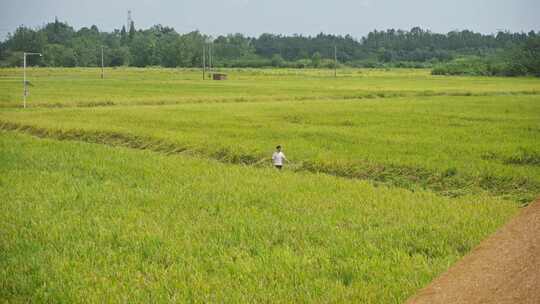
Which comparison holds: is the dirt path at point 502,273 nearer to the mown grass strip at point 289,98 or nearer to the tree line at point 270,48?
the mown grass strip at point 289,98

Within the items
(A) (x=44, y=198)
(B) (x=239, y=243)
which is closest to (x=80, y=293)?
(B) (x=239, y=243)

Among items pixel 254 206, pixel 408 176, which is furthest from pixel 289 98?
pixel 254 206

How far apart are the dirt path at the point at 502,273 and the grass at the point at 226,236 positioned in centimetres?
81

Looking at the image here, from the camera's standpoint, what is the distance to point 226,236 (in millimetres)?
6969

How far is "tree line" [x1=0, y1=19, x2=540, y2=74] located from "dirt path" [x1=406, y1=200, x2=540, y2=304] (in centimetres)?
5049

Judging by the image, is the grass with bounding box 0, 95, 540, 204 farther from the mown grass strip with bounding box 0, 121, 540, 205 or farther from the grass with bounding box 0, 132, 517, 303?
the grass with bounding box 0, 132, 517, 303

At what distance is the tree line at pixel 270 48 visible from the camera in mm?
79125

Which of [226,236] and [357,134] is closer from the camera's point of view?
[226,236]

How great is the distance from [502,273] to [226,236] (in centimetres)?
364

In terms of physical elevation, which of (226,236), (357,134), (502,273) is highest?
(502,273)

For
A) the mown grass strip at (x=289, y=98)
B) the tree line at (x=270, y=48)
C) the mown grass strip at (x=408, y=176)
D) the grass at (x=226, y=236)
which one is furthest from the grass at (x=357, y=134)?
the tree line at (x=270, y=48)

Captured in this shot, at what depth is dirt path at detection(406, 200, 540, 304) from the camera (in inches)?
141

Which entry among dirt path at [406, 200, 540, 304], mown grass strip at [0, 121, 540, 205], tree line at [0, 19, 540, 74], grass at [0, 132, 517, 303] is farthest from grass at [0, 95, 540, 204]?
tree line at [0, 19, 540, 74]

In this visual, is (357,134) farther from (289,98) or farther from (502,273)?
(289,98)
